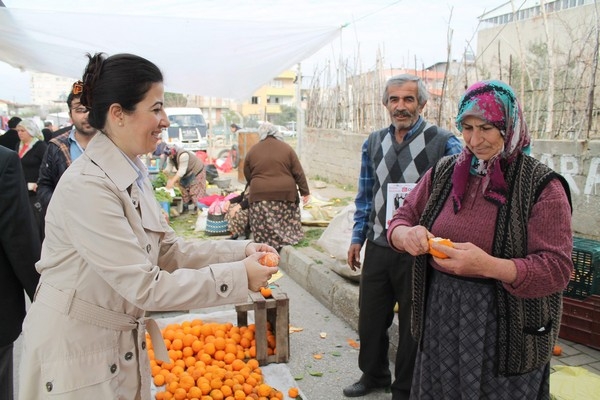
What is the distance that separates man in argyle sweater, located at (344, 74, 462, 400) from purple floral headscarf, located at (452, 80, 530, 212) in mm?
925

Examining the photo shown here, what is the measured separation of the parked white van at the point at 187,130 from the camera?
1902cm

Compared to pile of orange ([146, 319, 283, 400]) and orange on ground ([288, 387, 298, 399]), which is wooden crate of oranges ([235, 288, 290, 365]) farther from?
orange on ground ([288, 387, 298, 399])

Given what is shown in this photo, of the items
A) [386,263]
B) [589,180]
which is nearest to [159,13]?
[386,263]

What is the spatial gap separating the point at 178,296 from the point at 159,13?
4236mm

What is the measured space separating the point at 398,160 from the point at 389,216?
0.36 meters

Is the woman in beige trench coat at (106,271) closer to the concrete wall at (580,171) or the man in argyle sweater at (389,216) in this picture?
the man in argyle sweater at (389,216)

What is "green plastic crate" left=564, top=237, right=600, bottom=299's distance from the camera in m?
3.43

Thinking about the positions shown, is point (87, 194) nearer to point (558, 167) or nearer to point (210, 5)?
point (210, 5)

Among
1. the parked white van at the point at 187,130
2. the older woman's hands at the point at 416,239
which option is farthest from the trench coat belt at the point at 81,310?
the parked white van at the point at 187,130

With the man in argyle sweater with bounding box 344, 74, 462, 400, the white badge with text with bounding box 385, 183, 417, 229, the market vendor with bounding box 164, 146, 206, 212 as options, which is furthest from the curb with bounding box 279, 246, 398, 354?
the market vendor with bounding box 164, 146, 206, 212

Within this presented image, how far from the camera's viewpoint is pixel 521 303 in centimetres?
176

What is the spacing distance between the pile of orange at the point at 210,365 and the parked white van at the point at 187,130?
51.6ft

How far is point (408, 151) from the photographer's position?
284cm

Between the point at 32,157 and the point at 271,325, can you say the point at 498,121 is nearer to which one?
the point at 271,325
